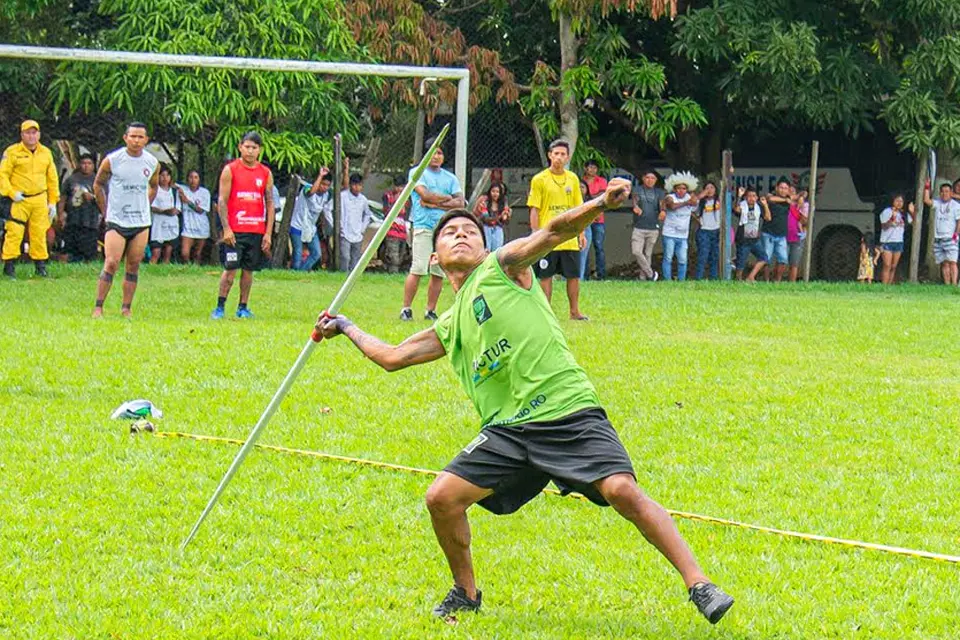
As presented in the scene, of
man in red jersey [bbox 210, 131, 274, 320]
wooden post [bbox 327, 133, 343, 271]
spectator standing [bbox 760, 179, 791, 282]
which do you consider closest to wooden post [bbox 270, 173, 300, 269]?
wooden post [bbox 327, 133, 343, 271]

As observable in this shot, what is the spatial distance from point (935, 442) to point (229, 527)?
165 inches

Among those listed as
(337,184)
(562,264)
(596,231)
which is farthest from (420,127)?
(562,264)

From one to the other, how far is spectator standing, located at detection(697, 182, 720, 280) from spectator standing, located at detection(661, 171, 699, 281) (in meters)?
0.21

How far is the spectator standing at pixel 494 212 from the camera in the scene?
69.2 ft

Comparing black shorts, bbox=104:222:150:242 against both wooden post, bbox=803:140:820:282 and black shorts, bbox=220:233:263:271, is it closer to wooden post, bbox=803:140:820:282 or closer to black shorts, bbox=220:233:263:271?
black shorts, bbox=220:233:263:271

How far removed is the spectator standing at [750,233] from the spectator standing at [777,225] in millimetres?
94

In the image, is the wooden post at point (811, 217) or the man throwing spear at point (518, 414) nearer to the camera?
the man throwing spear at point (518, 414)

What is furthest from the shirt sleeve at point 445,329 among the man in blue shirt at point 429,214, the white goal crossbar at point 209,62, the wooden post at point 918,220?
the wooden post at point 918,220

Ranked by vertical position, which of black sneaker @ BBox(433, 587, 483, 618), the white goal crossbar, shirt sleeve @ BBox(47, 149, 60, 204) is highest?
the white goal crossbar

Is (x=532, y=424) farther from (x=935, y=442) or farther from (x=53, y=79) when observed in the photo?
(x=53, y=79)

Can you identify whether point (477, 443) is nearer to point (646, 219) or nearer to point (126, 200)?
point (126, 200)

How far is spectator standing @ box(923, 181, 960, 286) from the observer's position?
21594mm

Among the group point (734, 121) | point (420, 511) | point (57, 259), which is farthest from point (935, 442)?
point (734, 121)

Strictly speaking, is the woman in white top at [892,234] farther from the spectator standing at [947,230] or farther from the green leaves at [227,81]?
the green leaves at [227,81]
